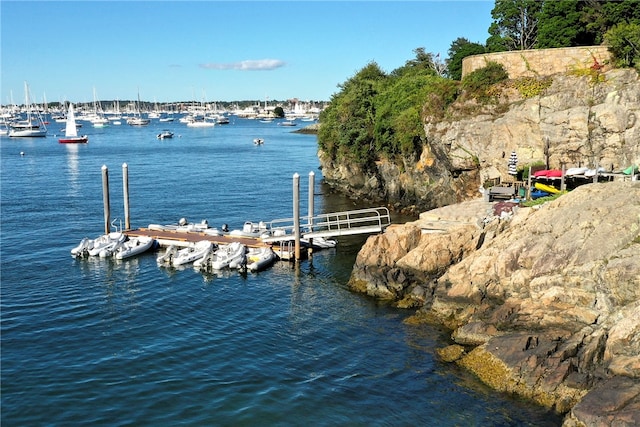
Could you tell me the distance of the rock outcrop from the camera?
38844 mm

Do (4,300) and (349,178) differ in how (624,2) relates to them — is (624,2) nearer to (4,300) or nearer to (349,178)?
(349,178)

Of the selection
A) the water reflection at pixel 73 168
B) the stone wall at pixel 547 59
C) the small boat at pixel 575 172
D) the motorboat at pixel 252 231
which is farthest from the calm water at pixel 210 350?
the water reflection at pixel 73 168

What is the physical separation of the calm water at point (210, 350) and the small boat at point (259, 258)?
677 mm

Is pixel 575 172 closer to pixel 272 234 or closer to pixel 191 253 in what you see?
pixel 272 234

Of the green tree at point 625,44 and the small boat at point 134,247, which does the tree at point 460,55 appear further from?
the small boat at point 134,247

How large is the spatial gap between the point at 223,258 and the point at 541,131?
77.8 ft

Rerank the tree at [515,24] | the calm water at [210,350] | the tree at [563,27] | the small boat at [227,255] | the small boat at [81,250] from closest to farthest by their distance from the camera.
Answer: the calm water at [210,350]
the small boat at [227,255]
the small boat at [81,250]
the tree at [563,27]
the tree at [515,24]

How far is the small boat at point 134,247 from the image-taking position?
122 ft

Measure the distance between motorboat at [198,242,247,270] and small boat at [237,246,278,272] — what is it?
0.48 m

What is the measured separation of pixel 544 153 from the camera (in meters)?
40.8

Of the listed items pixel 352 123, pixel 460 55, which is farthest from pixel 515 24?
pixel 352 123

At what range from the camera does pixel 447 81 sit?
48250 millimetres

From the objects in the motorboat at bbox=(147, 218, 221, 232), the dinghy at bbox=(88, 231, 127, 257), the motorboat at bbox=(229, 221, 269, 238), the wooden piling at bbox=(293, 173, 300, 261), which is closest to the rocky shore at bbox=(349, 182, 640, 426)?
the wooden piling at bbox=(293, 173, 300, 261)

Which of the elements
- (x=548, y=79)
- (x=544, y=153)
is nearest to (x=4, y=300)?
(x=544, y=153)
